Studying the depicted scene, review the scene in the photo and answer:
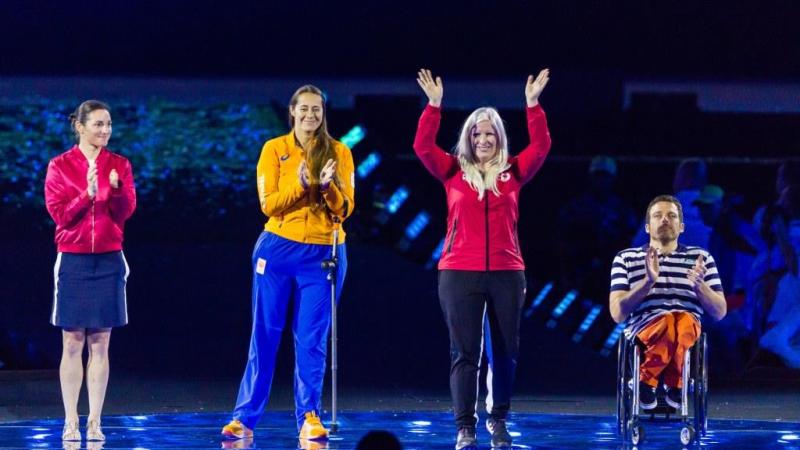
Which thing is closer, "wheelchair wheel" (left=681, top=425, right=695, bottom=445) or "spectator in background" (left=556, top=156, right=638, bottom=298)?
"wheelchair wheel" (left=681, top=425, right=695, bottom=445)

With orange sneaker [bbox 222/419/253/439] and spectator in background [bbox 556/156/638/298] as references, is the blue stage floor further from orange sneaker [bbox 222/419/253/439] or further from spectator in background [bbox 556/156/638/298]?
spectator in background [bbox 556/156/638/298]

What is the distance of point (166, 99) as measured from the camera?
35.4 feet

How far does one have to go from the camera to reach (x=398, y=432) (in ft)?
21.2

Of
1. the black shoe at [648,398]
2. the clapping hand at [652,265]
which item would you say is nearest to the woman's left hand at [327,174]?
the clapping hand at [652,265]

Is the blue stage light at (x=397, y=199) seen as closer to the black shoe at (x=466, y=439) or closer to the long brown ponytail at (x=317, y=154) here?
the long brown ponytail at (x=317, y=154)

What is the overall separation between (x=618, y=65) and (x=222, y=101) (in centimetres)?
285

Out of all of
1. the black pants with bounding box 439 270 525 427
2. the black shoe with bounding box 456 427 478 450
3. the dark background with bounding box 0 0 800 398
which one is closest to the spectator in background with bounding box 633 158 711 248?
the dark background with bounding box 0 0 800 398

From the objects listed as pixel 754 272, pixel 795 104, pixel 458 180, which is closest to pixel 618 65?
pixel 795 104

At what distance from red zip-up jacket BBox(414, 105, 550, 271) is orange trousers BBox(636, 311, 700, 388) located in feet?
1.95

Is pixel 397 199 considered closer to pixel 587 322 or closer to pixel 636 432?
pixel 587 322

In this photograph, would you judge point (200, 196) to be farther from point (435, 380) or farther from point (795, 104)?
point (795, 104)

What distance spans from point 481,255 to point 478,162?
394 mm

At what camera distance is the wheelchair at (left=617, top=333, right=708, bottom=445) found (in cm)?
593

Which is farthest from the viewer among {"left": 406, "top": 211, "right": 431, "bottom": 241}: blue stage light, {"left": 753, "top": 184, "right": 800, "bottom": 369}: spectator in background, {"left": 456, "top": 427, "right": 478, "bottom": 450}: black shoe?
{"left": 406, "top": 211, "right": 431, "bottom": 241}: blue stage light
